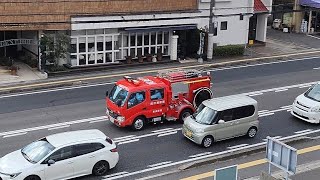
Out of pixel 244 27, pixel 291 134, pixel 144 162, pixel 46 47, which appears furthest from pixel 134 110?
pixel 244 27

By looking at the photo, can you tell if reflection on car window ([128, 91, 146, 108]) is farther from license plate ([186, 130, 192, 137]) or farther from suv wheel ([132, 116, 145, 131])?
license plate ([186, 130, 192, 137])

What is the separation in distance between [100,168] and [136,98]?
5.04 metres

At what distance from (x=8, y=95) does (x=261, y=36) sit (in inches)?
922

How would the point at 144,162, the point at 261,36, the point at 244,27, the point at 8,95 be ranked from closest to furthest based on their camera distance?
the point at 144,162 < the point at 8,95 < the point at 244,27 < the point at 261,36

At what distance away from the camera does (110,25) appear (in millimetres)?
35938

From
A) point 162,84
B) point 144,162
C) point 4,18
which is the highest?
point 4,18

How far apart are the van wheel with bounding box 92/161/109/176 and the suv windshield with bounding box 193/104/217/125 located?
15.9 feet

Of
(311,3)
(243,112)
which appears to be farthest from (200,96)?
(311,3)

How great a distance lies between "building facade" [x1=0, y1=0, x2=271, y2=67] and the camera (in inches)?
1344

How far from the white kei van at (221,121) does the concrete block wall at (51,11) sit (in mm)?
14601

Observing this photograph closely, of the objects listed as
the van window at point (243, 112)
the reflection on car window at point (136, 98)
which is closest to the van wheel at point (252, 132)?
the van window at point (243, 112)

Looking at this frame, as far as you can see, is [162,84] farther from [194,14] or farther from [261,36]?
[261,36]

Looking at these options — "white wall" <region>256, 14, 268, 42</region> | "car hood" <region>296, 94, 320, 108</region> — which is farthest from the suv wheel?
"white wall" <region>256, 14, 268, 42</region>

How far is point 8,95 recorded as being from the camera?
29719 millimetres
